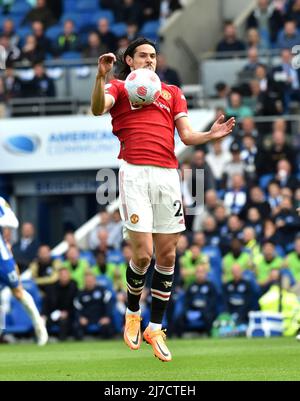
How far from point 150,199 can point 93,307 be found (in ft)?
35.0

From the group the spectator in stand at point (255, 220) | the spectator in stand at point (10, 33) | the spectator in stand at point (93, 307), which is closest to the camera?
the spectator in stand at point (93, 307)

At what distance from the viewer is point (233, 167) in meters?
23.1

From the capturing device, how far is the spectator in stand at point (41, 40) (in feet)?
91.8

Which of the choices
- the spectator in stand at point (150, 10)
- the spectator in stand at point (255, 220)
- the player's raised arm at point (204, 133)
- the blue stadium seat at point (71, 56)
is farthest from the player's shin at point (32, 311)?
the spectator in stand at point (150, 10)

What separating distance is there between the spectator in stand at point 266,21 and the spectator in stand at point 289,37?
0.66m

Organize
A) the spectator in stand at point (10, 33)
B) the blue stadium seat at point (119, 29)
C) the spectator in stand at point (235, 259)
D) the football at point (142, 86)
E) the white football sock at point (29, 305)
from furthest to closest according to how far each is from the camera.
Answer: the spectator in stand at point (10, 33) → the blue stadium seat at point (119, 29) → the spectator in stand at point (235, 259) → the white football sock at point (29, 305) → the football at point (142, 86)

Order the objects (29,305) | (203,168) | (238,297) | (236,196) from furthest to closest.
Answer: (203,168) < (236,196) < (238,297) < (29,305)

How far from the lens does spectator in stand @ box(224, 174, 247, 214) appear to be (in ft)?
73.4

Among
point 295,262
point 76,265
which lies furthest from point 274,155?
point 76,265

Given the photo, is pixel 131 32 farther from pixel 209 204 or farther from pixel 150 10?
pixel 209 204

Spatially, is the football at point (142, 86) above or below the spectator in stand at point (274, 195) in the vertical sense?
above

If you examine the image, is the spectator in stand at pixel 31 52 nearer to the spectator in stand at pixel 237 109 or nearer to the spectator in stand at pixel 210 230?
the spectator in stand at pixel 237 109

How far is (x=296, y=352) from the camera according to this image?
1271cm
